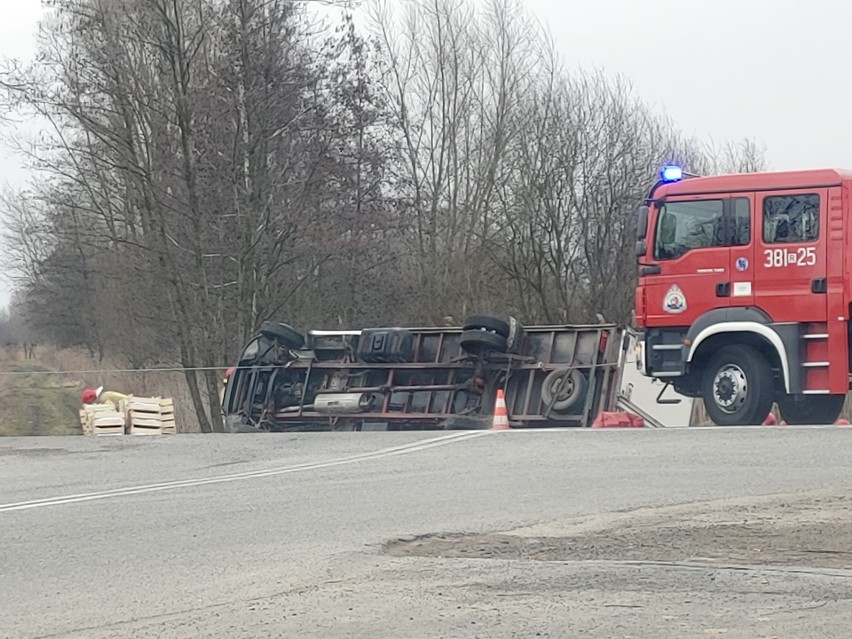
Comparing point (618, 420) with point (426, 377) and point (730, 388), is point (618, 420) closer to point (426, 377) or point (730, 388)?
point (730, 388)

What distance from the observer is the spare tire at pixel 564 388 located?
17797mm

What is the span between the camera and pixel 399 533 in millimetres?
9070

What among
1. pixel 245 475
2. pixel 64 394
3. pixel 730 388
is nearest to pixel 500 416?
pixel 730 388

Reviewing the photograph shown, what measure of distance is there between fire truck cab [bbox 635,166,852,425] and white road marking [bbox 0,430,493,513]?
287 centimetres

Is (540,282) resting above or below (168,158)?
below

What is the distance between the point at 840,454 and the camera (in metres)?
12.3

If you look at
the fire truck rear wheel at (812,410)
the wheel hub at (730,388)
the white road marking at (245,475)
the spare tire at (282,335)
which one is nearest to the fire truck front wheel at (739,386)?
the wheel hub at (730,388)

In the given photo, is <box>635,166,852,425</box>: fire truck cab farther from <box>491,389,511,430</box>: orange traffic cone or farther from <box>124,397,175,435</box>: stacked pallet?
<box>124,397,175,435</box>: stacked pallet

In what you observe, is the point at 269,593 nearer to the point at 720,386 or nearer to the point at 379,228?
the point at 720,386

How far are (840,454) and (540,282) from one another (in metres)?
27.1

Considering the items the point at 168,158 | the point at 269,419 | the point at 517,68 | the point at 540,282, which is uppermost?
the point at 517,68

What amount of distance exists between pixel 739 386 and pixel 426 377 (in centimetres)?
518

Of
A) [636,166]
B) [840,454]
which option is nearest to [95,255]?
[636,166]

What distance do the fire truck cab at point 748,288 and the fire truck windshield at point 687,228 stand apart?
0.04 feet
